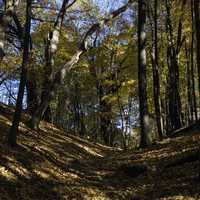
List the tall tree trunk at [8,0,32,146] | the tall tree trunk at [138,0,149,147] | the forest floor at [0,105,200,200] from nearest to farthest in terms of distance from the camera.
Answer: the forest floor at [0,105,200,200] < the tall tree trunk at [8,0,32,146] < the tall tree trunk at [138,0,149,147]

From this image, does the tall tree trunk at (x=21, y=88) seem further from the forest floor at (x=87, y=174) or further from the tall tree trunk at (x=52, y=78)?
the tall tree trunk at (x=52, y=78)

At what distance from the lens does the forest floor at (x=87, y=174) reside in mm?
11758

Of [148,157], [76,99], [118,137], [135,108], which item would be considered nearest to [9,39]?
[148,157]

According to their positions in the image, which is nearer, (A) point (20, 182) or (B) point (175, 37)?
(A) point (20, 182)

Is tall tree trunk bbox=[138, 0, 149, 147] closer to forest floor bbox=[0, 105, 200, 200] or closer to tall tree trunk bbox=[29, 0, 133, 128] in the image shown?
forest floor bbox=[0, 105, 200, 200]

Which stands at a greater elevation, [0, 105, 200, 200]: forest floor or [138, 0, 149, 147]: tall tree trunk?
[138, 0, 149, 147]: tall tree trunk

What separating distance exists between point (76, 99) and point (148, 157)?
1212 inches

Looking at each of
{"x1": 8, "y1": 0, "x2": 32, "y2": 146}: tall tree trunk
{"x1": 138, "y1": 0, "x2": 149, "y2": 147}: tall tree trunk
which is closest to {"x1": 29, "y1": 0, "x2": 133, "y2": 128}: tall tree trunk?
{"x1": 138, "y1": 0, "x2": 149, "y2": 147}: tall tree trunk

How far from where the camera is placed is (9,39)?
2786 cm

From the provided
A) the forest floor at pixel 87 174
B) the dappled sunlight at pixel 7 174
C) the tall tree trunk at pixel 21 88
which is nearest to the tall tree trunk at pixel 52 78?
the forest floor at pixel 87 174

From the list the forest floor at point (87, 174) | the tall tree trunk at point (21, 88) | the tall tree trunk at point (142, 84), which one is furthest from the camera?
the tall tree trunk at point (142, 84)

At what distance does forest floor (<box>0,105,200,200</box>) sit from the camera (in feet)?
38.6

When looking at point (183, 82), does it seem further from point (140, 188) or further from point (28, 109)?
point (140, 188)

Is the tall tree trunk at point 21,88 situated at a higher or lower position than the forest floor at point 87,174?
higher
